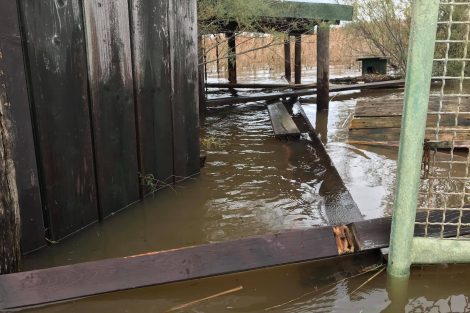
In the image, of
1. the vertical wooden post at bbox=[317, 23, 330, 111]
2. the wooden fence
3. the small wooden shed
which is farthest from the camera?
the small wooden shed

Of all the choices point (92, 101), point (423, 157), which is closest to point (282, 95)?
point (92, 101)

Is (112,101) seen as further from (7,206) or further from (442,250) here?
(442,250)

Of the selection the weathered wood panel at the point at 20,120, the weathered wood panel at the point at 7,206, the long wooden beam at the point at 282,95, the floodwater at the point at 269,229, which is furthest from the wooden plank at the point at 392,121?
the weathered wood panel at the point at 7,206

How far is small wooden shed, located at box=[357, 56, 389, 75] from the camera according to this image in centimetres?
1630

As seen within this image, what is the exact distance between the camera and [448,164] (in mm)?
5273

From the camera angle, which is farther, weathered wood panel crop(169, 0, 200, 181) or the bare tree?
the bare tree

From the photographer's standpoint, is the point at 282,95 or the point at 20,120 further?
the point at 282,95

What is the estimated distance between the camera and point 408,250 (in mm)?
2482

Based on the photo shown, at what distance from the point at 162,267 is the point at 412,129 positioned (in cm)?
156

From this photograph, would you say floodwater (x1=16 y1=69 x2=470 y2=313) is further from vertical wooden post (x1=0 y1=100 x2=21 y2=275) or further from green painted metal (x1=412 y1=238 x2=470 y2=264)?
vertical wooden post (x1=0 y1=100 x2=21 y2=275)

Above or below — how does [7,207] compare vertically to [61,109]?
below

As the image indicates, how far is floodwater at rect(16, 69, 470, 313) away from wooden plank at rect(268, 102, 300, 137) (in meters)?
0.18

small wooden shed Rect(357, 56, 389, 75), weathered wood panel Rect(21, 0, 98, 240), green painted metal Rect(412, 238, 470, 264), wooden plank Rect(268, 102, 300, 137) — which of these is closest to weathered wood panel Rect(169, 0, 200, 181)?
weathered wood panel Rect(21, 0, 98, 240)

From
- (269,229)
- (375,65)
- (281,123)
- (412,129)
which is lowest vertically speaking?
(269,229)
